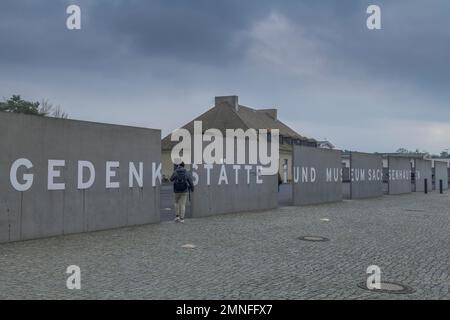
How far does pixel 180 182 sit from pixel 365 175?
55.2 feet

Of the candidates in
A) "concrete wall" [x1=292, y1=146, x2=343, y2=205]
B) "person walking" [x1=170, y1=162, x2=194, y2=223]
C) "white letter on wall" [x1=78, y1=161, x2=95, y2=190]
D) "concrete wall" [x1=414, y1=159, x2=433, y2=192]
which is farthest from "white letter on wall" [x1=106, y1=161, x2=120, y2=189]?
"concrete wall" [x1=414, y1=159, x2=433, y2=192]

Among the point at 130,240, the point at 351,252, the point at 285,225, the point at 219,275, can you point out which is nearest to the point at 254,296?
the point at 219,275

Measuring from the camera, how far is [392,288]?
6.64m

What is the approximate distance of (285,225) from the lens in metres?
13.9

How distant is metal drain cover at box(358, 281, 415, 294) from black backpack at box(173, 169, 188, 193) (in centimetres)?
791

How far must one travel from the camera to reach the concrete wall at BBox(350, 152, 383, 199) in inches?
1048

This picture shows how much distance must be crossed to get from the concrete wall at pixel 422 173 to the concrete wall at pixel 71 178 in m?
28.0

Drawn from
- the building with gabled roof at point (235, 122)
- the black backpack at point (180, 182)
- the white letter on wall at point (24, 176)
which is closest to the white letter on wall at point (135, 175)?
the black backpack at point (180, 182)

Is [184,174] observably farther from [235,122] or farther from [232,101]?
[232,101]

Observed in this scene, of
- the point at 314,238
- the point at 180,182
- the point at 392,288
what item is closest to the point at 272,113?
the point at 180,182

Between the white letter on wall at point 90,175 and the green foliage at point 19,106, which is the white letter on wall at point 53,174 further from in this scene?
the green foliage at point 19,106

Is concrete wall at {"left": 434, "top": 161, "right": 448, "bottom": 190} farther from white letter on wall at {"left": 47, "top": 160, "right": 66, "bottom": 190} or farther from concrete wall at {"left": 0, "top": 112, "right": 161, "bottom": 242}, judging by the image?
white letter on wall at {"left": 47, "top": 160, "right": 66, "bottom": 190}

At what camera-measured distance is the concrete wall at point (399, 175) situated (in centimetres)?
3225
